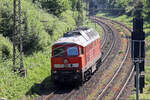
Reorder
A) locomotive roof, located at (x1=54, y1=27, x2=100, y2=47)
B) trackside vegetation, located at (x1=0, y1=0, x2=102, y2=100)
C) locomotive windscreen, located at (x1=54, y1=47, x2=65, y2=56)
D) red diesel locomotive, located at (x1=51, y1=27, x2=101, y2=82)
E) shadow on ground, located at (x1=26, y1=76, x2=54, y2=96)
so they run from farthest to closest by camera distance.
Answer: locomotive roof, located at (x1=54, y1=27, x2=100, y2=47), locomotive windscreen, located at (x1=54, y1=47, x2=65, y2=56), red diesel locomotive, located at (x1=51, y1=27, x2=101, y2=82), shadow on ground, located at (x1=26, y1=76, x2=54, y2=96), trackside vegetation, located at (x1=0, y1=0, x2=102, y2=100)

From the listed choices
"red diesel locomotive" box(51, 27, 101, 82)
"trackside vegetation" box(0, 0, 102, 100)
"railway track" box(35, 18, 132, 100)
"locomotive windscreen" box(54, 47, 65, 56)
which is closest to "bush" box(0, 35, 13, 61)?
"trackside vegetation" box(0, 0, 102, 100)

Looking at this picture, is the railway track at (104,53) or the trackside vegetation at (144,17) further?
the trackside vegetation at (144,17)

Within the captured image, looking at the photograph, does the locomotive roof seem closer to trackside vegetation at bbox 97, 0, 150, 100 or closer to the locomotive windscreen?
the locomotive windscreen

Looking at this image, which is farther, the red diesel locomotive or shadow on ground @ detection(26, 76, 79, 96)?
the red diesel locomotive

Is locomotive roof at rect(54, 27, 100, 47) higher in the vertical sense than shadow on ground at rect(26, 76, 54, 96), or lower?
higher

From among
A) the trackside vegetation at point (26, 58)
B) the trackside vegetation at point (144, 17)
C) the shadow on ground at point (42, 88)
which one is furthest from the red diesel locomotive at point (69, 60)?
the trackside vegetation at point (144, 17)

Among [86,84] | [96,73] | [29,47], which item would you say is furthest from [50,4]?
[86,84]

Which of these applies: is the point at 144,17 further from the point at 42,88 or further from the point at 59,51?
the point at 42,88

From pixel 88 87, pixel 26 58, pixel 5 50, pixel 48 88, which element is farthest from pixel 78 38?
pixel 5 50

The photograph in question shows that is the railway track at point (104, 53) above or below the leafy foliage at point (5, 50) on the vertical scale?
below

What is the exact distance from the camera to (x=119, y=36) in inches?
1885

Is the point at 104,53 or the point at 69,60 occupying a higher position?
the point at 69,60

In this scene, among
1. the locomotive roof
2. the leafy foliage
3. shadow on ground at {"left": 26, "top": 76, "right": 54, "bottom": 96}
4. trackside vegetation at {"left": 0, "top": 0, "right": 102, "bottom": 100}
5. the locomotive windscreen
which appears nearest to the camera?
trackside vegetation at {"left": 0, "top": 0, "right": 102, "bottom": 100}

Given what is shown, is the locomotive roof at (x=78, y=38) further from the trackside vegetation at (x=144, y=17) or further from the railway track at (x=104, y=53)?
the trackside vegetation at (x=144, y=17)
